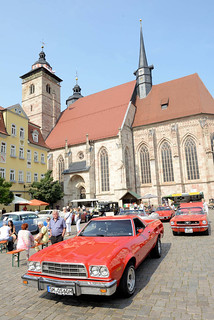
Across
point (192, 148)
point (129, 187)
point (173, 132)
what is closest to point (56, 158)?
point (129, 187)

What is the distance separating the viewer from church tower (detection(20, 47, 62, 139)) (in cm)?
4009

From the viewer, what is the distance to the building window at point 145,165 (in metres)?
31.7

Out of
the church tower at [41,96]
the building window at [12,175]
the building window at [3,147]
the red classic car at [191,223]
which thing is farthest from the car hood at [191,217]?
the church tower at [41,96]

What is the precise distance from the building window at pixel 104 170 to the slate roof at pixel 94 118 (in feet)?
8.38

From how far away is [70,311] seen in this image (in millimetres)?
3465

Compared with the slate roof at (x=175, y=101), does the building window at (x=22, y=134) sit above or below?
below

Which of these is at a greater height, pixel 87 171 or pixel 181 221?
pixel 87 171

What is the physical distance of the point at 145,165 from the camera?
32.0 m

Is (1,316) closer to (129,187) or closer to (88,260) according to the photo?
(88,260)

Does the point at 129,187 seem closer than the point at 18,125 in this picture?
No

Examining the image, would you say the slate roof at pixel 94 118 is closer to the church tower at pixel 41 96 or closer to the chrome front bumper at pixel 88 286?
the church tower at pixel 41 96

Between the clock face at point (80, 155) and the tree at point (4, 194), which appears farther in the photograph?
the clock face at point (80, 155)

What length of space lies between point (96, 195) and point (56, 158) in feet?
32.5

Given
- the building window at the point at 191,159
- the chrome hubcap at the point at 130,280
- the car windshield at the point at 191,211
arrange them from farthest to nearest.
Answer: the building window at the point at 191,159 → the car windshield at the point at 191,211 → the chrome hubcap at the point at 130,280
